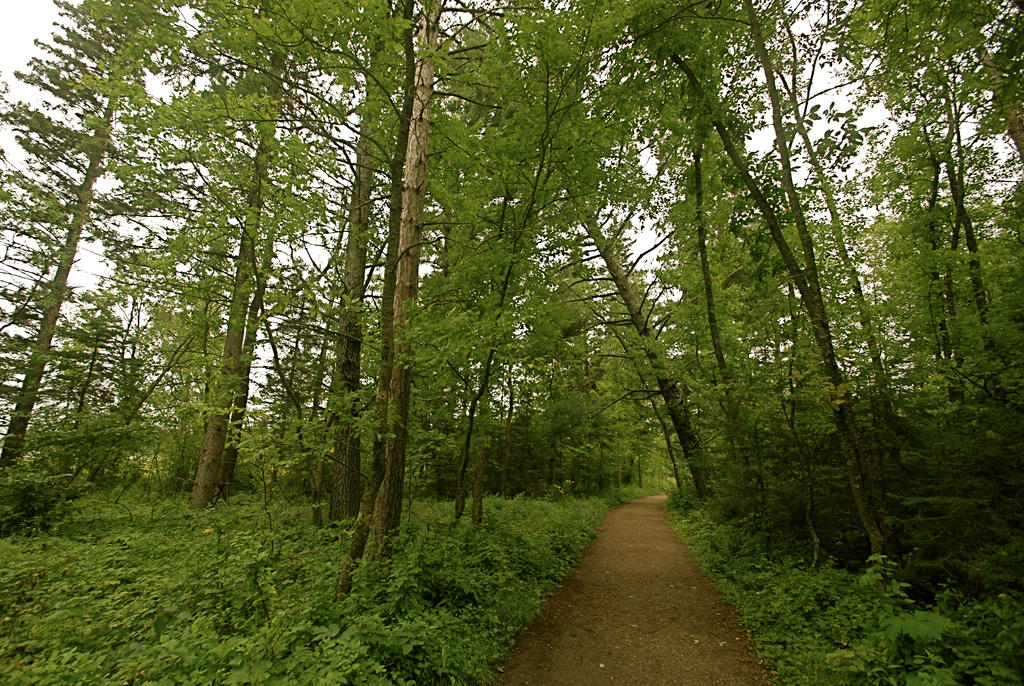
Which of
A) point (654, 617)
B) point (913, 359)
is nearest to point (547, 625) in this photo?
point (654, 617)

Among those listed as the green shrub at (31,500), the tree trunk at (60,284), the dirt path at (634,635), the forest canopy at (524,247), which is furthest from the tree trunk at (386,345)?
the tree trunk at (60,284)

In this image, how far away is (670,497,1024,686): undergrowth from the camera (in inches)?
124

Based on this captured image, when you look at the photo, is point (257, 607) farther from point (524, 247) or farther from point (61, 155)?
point (61, 155)

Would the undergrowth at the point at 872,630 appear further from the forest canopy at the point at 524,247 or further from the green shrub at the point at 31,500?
the green shrub at the point at 31,500

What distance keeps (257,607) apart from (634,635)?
166 inches

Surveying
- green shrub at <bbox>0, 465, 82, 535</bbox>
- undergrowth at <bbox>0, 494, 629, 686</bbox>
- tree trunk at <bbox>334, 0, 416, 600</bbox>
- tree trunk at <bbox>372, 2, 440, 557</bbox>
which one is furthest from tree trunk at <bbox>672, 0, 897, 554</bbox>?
green shrub at <bbox>0, 465, 82, 535</bbox>

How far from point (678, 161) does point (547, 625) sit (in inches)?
463

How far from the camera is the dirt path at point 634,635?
4.17m

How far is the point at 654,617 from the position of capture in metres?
5.60

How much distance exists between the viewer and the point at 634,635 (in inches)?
200

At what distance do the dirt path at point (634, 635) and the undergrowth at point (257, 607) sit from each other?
15.8 inches

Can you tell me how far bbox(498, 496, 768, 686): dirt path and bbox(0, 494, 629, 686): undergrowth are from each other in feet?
1.32

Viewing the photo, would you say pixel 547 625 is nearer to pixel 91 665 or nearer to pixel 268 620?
pixel 268 620

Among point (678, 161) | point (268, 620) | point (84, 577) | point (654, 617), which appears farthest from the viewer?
point (678, 161)
